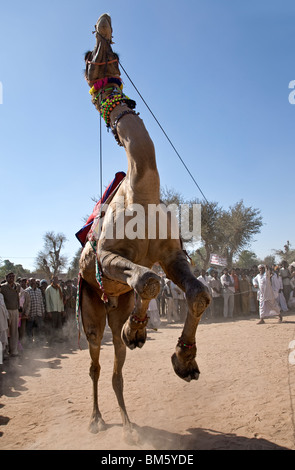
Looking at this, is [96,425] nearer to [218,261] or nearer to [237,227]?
[218,261]

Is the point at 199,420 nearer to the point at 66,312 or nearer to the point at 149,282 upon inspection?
the point at 149,282

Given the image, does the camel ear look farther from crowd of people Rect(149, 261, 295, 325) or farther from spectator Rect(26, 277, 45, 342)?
crowd of people Rect(149, 261, 295, 325)

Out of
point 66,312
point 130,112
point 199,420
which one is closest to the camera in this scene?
point 130,112

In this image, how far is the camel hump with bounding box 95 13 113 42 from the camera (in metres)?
3.97

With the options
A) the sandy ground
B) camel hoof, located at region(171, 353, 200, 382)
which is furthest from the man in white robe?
camel hoof, located at region(171, 353, 200, 382)

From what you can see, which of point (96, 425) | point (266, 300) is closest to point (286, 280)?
point (266, 300)

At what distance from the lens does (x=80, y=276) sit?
5219 millimetres

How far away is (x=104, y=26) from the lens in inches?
156

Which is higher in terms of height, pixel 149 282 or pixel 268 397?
pixel 149 282

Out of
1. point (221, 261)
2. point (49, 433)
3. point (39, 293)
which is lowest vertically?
point (49, 433)
